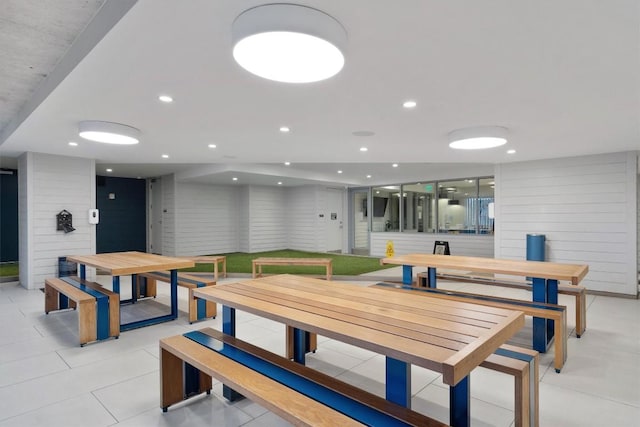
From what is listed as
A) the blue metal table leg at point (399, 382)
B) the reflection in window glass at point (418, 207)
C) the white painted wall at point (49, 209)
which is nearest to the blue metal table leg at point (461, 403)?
the blue metal table leg at point (399, 382)

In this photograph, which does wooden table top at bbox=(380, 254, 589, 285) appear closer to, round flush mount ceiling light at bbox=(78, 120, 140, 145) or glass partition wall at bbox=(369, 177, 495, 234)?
round flush mount ceiling light at bbox=(78, 120, 140, 145)

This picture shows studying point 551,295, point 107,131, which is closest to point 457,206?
point 551,295

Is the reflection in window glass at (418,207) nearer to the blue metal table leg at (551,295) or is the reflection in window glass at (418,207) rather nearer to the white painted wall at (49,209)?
the blue metal table leg at (551,295)

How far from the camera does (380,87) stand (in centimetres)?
305

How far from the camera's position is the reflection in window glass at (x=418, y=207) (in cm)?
1097

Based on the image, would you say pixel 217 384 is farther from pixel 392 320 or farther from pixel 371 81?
pixel 371 81

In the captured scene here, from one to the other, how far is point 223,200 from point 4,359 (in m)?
8.69

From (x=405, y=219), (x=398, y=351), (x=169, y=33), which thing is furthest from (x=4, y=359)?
(x=405, y=219)

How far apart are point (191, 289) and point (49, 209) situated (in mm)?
3996

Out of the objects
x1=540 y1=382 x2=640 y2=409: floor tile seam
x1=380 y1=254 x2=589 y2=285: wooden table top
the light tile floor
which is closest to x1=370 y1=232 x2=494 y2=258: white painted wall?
the light tile floor

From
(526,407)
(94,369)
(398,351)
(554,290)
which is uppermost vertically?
(398,351)

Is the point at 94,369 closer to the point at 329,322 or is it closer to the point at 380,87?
the point at 329,322

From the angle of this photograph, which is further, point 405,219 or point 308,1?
point 405,219

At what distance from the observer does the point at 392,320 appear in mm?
1814
